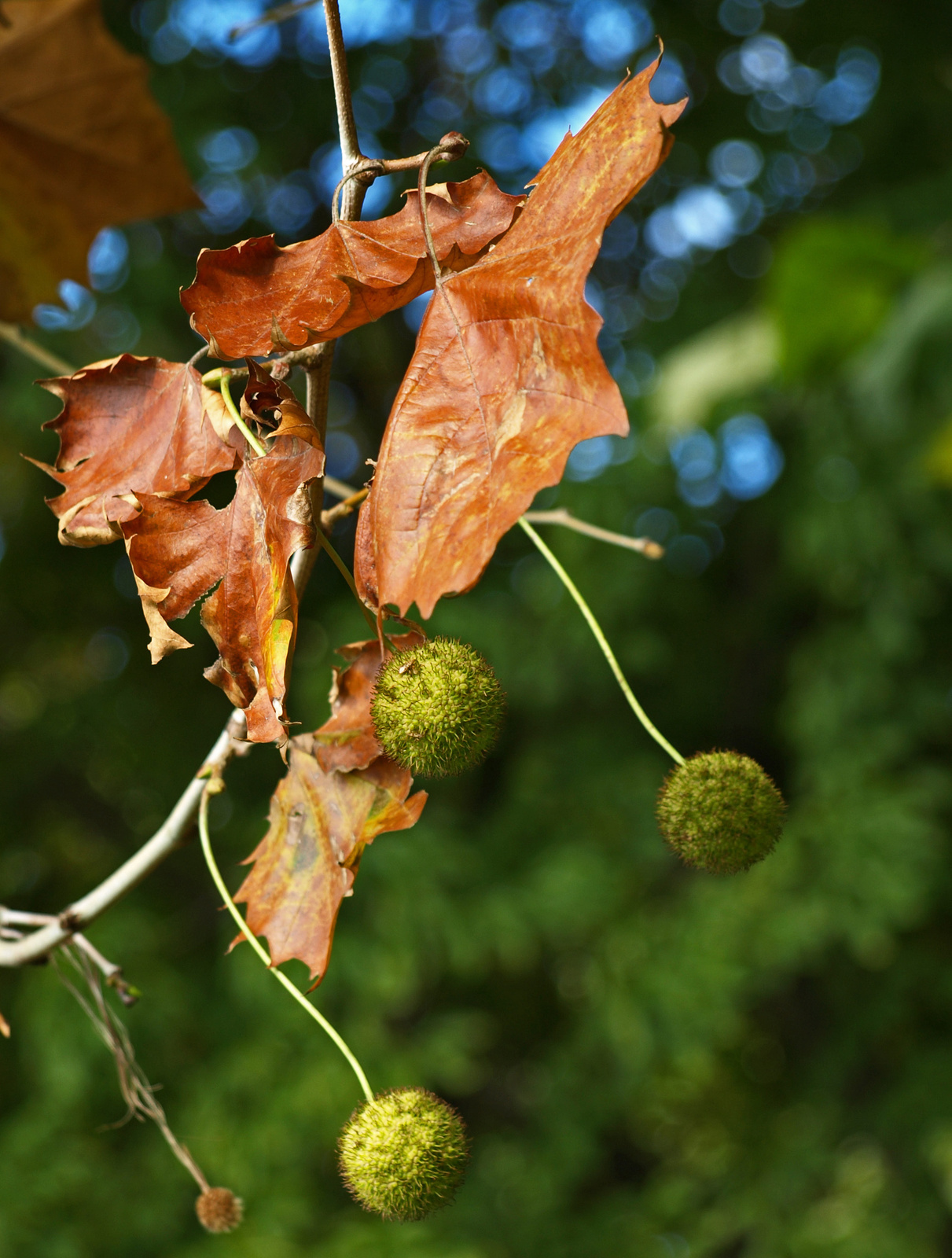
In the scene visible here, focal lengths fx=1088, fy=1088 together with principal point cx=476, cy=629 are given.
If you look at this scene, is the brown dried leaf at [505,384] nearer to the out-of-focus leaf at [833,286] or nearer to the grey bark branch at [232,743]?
the grey bark branch at [232,743]

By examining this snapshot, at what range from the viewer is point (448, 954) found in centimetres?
334

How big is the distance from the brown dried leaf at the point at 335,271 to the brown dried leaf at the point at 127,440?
0.19 ft

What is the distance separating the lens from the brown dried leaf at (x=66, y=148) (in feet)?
4.04

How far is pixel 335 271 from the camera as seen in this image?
25.2 inches

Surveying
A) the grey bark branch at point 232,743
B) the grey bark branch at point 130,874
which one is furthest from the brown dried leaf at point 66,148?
the grey bark branch at point 130,874

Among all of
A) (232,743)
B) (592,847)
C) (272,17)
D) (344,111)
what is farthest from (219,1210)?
(592,847)

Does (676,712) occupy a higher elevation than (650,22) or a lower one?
lower

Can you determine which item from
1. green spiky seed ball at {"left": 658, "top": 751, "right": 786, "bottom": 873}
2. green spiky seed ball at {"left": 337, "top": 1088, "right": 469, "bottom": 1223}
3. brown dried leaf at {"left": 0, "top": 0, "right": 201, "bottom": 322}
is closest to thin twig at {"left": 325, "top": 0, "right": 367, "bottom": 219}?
green spiky seed ball at {"left": 658, "top": 751, "right": 786, "bottom": 873}

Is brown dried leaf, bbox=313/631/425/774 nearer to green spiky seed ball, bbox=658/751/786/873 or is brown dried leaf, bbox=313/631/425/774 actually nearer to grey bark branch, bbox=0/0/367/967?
grey bark branch, bbox=0/0/367/967

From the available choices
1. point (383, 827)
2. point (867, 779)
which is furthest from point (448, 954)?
point (383, 827)

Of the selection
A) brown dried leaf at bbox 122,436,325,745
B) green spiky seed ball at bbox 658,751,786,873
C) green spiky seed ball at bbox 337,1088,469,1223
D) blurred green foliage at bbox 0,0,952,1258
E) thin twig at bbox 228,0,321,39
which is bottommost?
blurred green foliage at bbox 0,0,952,1258

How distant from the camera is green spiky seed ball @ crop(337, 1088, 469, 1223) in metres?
0.68

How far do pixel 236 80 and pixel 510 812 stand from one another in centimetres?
283

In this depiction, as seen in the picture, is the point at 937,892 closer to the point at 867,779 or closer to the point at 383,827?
the point at 867,779
